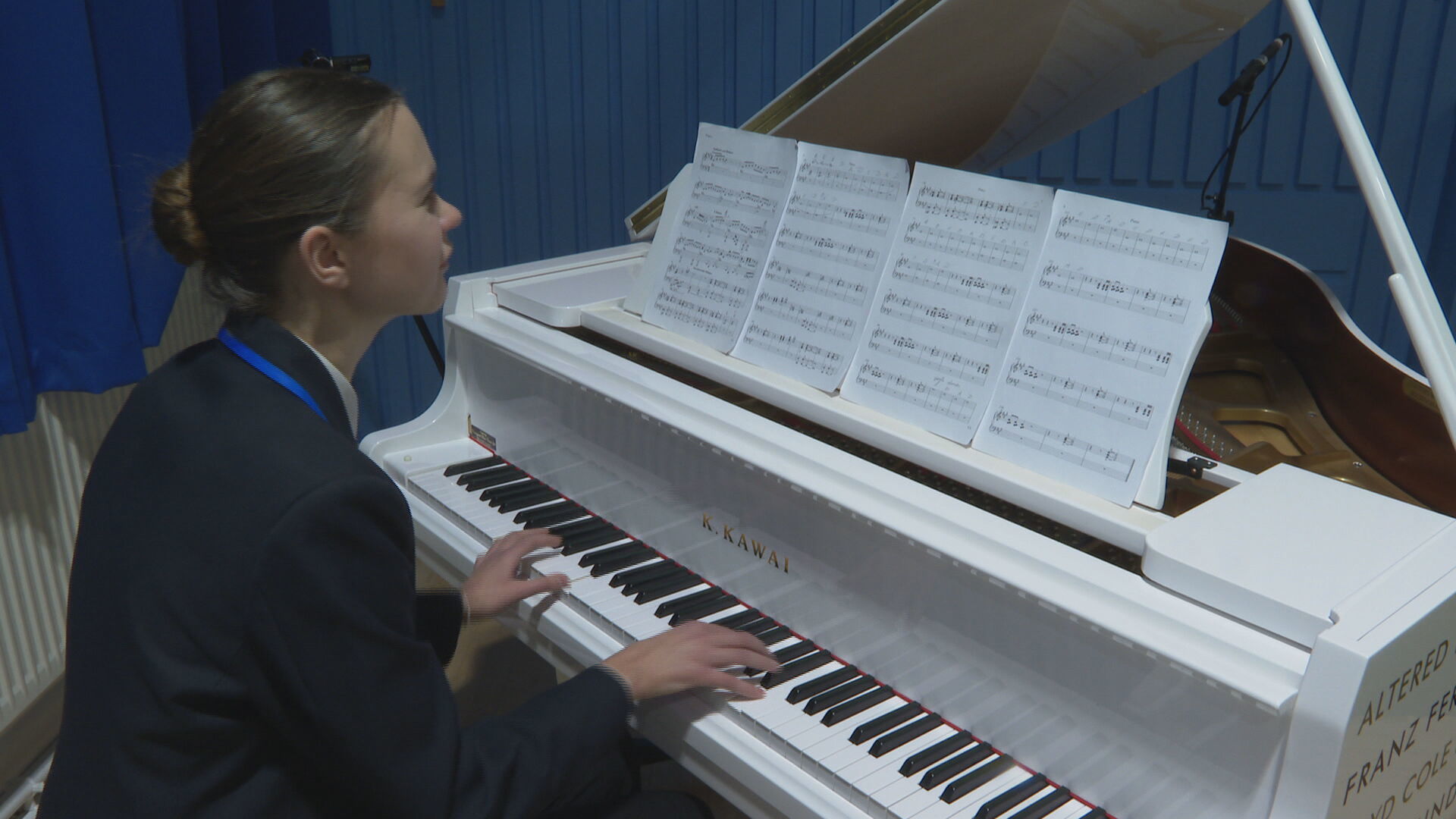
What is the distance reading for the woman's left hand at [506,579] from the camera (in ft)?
4.91

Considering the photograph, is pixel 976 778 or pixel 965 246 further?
pixel 965 246

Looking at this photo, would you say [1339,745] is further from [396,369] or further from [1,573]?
[396,369]

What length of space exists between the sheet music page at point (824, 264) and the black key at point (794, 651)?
346 mm

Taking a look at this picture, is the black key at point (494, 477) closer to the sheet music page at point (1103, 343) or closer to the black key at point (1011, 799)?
the sheet music page at point (1103, 343)

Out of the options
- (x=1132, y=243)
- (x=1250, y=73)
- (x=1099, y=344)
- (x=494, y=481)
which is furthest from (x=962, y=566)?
(x=1250, y=73)

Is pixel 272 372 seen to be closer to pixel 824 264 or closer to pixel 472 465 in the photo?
pixel 824 264

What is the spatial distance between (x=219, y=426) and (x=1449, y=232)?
3243mm

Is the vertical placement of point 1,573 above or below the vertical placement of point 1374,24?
below

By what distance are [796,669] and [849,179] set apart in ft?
2.22

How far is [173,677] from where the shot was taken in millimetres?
913

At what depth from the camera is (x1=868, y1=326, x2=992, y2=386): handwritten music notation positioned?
1290 millimetres

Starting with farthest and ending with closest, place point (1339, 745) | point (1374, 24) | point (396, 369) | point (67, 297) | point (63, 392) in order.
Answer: point (396, 369), point (1374, 24), point (63, 392), point (67, 297), point (1339, 745)

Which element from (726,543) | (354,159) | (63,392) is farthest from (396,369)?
(354,159)

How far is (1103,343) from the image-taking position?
1183mm
